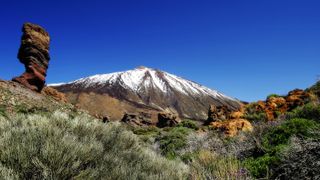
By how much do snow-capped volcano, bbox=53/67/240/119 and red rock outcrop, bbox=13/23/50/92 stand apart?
103213mm

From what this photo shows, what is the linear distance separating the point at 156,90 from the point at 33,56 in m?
134

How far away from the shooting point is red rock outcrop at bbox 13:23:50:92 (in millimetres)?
32312

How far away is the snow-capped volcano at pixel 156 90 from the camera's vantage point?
147 metres

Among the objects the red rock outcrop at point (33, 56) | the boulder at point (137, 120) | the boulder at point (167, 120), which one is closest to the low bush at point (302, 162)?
the red rock outcrop at point (33, 56)

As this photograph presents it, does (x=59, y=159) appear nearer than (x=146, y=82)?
Yes

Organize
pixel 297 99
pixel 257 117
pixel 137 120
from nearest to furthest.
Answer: pixel 257 117, pixel 297 99, pixel 137 120

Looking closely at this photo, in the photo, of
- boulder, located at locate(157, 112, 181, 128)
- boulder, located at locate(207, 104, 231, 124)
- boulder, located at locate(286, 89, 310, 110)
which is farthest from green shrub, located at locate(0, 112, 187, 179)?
boulder, located at locate(157, 112, 181, 128)

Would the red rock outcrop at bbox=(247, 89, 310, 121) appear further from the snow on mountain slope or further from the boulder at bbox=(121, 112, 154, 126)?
the snow on mountain slope

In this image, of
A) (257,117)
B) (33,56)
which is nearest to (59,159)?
(257,117)

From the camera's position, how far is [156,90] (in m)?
167

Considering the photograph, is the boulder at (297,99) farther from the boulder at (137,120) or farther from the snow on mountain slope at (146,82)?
the snow on mountain slope at (146,82)

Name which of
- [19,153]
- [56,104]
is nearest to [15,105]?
[56,104]

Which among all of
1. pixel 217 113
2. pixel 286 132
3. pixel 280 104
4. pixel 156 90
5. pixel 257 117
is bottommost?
pixel 286 132

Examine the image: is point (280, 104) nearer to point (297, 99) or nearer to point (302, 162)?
point (297, 99)
